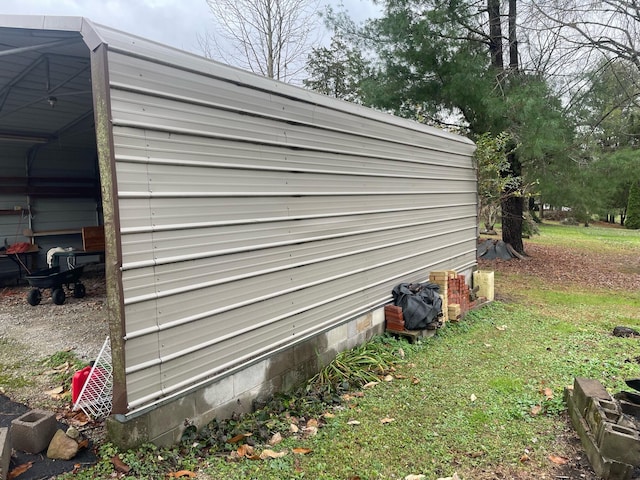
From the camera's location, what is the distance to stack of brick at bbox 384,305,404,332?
4777 mm

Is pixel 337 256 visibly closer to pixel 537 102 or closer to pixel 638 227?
pixel 537 102

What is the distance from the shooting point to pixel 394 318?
4812mm

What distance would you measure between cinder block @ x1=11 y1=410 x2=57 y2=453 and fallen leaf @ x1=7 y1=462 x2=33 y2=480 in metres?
0.11

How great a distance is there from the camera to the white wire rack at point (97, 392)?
9.18 ft

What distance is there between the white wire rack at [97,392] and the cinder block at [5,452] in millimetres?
595

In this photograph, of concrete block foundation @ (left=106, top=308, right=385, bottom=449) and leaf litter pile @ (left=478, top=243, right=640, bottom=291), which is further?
leaf litter pile @ (left=478, top=243, right=640, bottom=291)

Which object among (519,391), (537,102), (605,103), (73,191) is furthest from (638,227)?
(73,191)

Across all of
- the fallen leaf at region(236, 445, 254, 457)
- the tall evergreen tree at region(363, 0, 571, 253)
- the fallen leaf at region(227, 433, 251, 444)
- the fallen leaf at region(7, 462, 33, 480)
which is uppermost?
the tall evergreen tree at region(363, 0, 571, 253)

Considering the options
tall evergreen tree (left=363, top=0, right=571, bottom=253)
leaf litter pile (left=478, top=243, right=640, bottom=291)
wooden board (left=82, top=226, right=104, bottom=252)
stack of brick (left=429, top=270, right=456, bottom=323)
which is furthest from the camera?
leaf litter pile (left=478, top=243, right=640, bottom=291)

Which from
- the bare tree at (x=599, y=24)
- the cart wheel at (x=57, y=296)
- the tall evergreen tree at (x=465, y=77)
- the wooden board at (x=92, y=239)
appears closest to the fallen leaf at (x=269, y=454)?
the cart wheel at (x=57, y=296)

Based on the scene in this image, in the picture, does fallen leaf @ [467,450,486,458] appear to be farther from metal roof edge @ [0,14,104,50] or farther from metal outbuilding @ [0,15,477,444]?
metal roof edge @ [0,14,104,50]

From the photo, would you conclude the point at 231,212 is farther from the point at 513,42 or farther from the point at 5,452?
the point at 513,42

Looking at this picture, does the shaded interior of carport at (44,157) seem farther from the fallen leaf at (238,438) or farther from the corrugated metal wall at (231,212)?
the fallen leaf at (238,438)

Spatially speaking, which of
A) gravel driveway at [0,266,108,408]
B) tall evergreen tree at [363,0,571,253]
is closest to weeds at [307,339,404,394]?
gravel driveway at [0,266,108,408]
